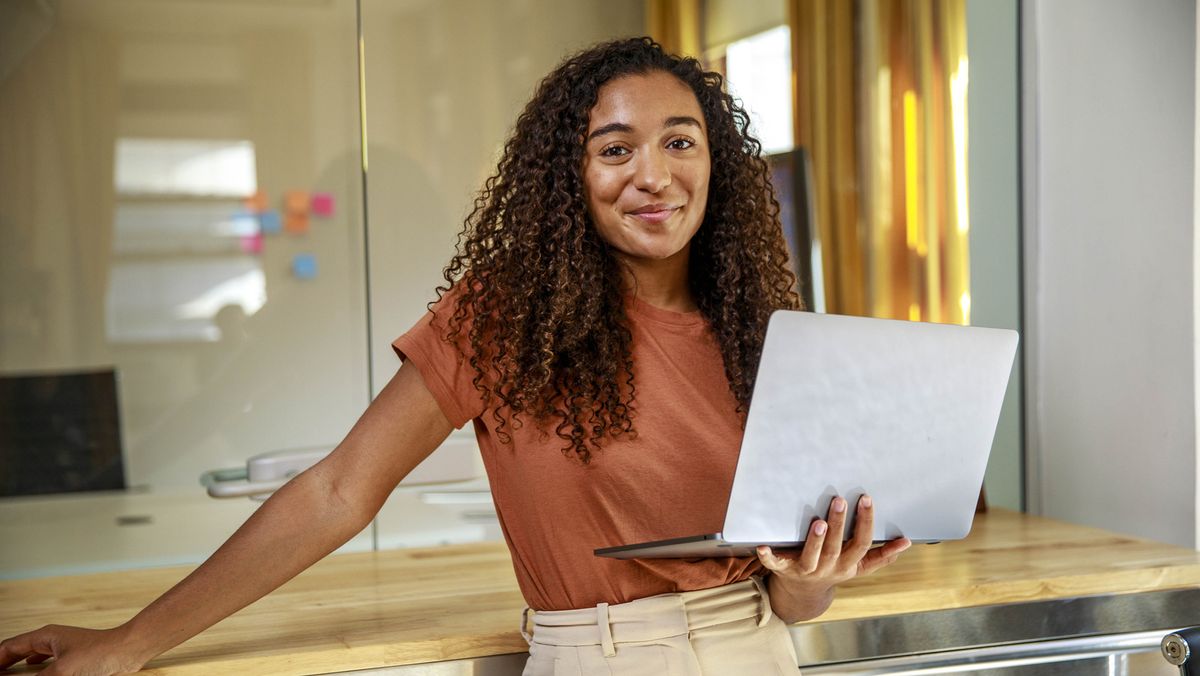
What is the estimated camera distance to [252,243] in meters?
3.03

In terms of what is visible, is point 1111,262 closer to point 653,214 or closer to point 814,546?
point 653,214

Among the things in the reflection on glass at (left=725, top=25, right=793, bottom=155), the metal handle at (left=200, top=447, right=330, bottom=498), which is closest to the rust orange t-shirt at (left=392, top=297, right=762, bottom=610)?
the metal handle at (left=200, top=447, right=330, bottom=498)

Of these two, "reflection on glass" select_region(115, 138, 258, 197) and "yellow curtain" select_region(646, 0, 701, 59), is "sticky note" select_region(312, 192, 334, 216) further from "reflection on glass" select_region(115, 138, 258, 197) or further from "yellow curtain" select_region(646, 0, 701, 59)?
"yellow curtain" select_region(646, 0, 701, 59)

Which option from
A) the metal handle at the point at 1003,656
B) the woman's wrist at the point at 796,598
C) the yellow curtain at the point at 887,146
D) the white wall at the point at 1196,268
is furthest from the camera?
the yellow curtain at the point at 887,146

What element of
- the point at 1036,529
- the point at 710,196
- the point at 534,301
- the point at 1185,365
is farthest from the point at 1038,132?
the point at 534,301

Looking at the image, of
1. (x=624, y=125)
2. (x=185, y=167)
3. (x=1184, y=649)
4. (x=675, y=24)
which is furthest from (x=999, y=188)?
(x=185, y=167)

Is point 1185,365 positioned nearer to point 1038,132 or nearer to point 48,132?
point 1038,132

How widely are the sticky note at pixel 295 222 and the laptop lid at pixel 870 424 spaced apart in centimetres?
195

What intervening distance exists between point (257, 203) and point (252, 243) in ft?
0.31

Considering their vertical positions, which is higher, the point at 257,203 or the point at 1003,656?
the point at 257,203

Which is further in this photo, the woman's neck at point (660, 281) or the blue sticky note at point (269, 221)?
the blue sticky note at point (269, 221)

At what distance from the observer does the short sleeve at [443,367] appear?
1.57 metres

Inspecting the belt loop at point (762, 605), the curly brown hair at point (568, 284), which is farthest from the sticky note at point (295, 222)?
the belt loop at point (762, 605)

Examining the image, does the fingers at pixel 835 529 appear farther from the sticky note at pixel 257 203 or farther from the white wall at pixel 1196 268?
the sticky note at pixel 257 203
